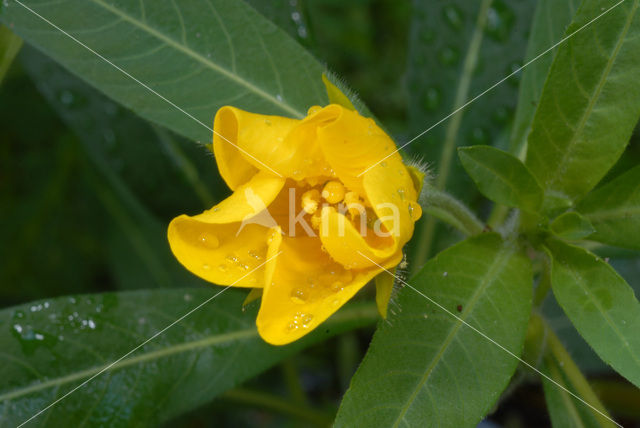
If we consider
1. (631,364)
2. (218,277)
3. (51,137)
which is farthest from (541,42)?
(51,137)

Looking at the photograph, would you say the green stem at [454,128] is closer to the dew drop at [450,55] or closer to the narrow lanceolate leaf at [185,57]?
the dew drop at [450,55]

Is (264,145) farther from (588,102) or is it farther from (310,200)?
(588,102)

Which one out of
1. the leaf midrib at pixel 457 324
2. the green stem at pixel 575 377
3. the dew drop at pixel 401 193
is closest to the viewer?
the dew drop at pixel 401 193

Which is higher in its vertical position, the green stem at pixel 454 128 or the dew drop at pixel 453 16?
the dew drop at pixel 453 16

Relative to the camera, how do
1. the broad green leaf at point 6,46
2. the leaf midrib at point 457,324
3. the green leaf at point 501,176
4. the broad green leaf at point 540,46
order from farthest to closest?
1. the broad green leaf at point 6,46
2. the broad green leaf at point 540,46
3. the green leaf at point 501,176
4. the leaf midrib at point 457,324

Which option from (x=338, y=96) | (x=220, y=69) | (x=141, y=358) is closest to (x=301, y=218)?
(x=338, y=96)

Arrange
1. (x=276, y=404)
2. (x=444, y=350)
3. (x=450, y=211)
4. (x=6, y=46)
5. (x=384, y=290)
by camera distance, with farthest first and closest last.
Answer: (x=276, y=404) < (x=6, y=46) < (x=450, y=211) < (x=444, y=350) < (x=384, y=290)

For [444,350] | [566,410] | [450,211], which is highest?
[450,211]

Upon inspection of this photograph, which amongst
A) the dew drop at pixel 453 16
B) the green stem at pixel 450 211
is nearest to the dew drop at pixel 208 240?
the green stem at pixel 450 211
